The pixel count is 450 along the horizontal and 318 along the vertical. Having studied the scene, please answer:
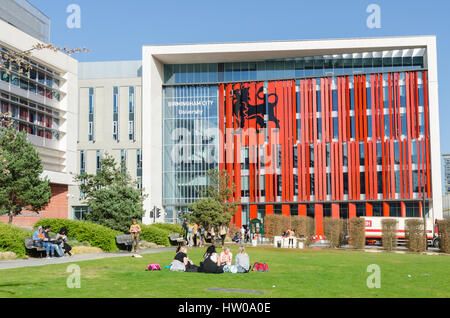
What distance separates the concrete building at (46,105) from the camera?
48.2 meters

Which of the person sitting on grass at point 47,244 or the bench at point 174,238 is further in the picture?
the bench at point 174,238

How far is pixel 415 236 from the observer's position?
107 feet

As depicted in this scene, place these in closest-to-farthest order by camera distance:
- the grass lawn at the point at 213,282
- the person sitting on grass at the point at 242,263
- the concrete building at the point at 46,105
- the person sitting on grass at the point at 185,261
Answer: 1. the grass lawn at the point at 213,282
2. the person sitting on grass at the point at 242,263
3. the person sitting on grass at the point at 185,261
4. the concrete building at the point at 46,105

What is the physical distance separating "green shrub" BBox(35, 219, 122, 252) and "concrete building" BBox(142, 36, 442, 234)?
3798 centimetres

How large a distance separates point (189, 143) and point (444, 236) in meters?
42.3

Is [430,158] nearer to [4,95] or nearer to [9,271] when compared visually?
[4,95]

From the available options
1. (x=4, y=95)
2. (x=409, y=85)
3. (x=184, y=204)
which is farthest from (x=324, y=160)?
(x=4, y=95)

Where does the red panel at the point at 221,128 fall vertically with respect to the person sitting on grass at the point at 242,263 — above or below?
above

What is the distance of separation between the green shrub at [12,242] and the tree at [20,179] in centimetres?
1272

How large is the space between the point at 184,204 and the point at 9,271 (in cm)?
5332

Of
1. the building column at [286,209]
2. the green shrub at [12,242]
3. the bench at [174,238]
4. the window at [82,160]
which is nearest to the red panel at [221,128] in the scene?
the building column at [286,209]

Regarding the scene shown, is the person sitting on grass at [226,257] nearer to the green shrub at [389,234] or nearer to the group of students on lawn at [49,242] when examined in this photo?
the group of students on lawn at [49,242]

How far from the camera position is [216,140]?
2741 inches
